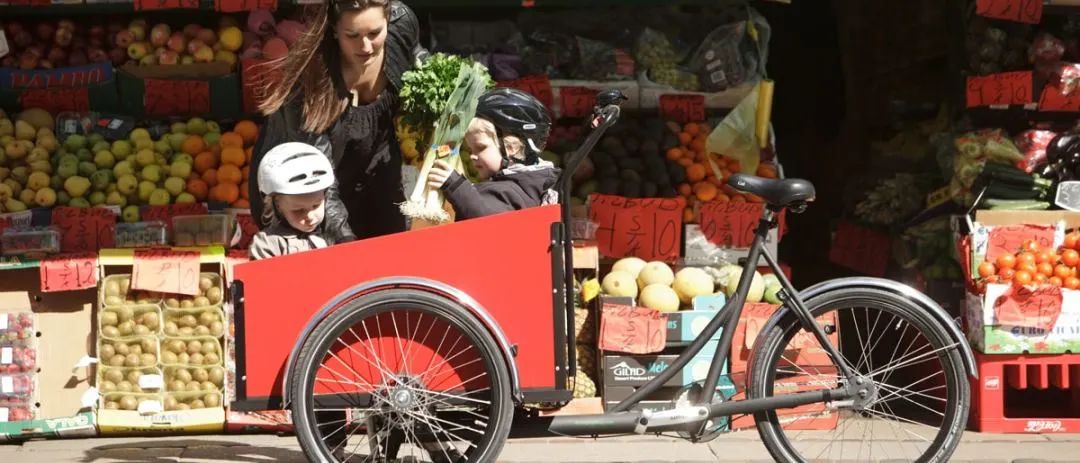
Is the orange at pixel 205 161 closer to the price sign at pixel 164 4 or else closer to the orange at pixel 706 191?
the price sign at pixel 164 4

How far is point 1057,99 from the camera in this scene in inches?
245

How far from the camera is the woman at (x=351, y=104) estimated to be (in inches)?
184

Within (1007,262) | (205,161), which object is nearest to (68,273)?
(205,161)

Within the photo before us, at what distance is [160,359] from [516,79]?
2.16 metres

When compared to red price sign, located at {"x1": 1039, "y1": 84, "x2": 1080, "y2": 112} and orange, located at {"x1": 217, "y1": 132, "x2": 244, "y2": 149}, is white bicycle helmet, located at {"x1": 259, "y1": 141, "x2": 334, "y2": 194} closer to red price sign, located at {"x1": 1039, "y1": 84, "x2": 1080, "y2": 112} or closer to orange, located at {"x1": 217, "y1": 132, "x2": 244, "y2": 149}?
orange, located at {"x1": 217, "y1": 132, "x2": 244, "y2": 149}

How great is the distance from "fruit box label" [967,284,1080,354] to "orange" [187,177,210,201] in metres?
3.62

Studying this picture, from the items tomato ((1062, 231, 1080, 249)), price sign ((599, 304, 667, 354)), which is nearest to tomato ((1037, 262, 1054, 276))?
tomato ((1062, 231, 1080, 249))

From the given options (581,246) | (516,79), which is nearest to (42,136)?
(516,79)

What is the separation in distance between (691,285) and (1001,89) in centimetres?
180

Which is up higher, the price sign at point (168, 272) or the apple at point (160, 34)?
the apple at point (160, 34)

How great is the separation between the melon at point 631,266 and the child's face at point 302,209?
1904mm

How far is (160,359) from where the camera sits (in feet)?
19.3

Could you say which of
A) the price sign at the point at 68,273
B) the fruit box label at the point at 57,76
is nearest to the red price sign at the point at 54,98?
the fruit box label at the point at 57,76

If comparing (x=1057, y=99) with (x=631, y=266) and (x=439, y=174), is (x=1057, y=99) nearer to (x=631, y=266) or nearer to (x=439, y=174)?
(x=631, y=266)
